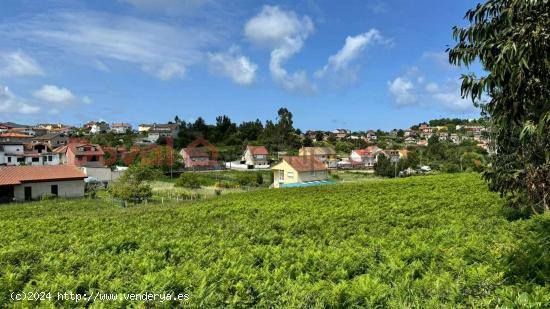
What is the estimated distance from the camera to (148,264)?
5.03m

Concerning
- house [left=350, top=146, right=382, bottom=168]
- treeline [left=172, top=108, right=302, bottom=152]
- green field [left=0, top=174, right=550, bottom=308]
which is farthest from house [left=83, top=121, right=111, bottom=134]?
green field [left=0, top=174, right=550, bottom=308]

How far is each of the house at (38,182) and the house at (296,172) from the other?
2447 cm

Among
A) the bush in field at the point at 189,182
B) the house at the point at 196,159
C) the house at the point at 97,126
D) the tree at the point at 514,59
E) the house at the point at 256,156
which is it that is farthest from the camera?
the house at the point at 97,126

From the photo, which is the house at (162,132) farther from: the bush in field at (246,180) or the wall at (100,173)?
the bush in field at (246,180)

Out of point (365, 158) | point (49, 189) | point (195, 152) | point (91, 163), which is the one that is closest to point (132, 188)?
point (49, 189)

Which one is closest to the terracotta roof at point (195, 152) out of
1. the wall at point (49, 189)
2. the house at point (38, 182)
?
the house at point (38, 182)

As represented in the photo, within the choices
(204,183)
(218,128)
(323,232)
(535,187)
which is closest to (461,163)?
(204,183)

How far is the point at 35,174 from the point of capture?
3431cm

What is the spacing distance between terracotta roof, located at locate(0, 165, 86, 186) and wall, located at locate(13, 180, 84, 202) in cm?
52

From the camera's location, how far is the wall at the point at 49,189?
32.8 m

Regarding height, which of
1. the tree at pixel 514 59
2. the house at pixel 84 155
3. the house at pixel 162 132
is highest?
the house at pixel 162 132

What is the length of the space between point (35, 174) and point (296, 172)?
97.6 ft

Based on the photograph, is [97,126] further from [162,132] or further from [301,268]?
[301,268]

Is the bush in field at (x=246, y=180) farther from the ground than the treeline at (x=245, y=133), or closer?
closer
